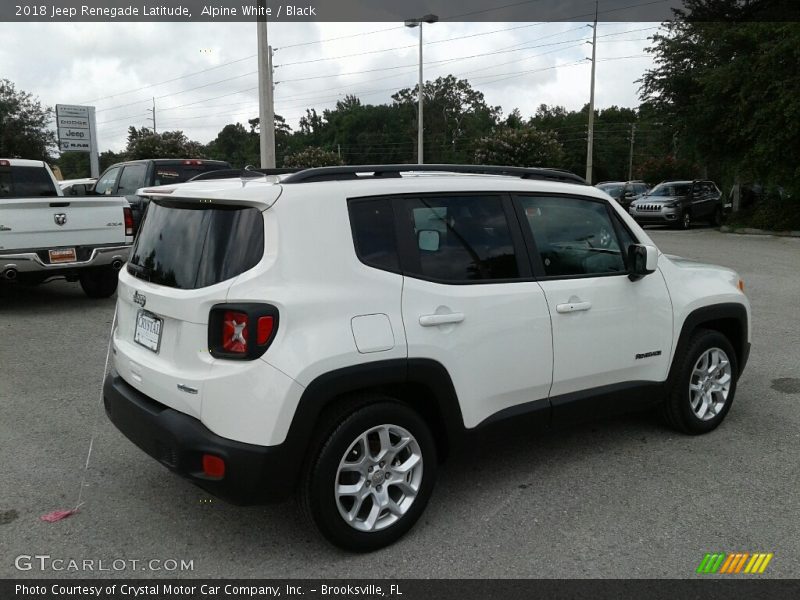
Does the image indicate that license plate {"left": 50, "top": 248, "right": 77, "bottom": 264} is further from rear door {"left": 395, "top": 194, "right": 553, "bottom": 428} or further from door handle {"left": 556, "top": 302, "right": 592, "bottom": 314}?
door handle {"left": 556, "top": 302, "right": 592, "bottom": 314}

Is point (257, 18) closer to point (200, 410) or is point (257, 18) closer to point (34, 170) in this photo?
point (34, 170)

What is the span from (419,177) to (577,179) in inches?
46.9

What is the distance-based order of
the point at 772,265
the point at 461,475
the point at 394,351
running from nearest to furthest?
the point at 394,351 → the point at 461,475 → the point at 772,265

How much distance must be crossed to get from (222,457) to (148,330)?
869 mm

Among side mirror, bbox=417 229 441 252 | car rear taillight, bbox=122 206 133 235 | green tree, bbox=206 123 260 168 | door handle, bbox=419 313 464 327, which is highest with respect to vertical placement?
green tree, bbox=206 123 260 168

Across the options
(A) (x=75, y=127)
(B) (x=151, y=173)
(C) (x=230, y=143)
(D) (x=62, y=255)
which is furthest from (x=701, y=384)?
(C) (x=230, y=143)

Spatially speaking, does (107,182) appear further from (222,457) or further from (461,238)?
(222,457)

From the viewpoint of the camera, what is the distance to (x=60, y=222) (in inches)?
337

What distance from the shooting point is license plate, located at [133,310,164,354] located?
3283 millimetres

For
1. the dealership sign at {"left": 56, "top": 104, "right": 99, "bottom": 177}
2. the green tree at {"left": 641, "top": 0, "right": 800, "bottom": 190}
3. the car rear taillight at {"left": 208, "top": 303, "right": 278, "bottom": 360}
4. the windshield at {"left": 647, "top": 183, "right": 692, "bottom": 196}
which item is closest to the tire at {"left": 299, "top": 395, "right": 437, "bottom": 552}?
the car rear taillight at {"left": 208, "top": 303, "right": 278, "bottom": 360}

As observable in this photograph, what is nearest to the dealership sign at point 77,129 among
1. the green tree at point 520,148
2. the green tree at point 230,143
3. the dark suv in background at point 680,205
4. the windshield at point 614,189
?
the green tree at point 520,148

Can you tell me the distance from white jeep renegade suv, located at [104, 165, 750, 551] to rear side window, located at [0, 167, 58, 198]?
7.12 metres

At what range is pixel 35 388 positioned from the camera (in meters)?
5.70
